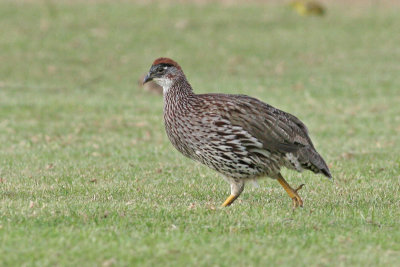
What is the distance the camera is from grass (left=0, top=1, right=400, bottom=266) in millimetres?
7109

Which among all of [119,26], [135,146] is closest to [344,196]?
[135,146]

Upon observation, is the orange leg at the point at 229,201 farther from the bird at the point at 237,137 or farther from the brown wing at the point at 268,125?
the brown wing at the point at 268,125

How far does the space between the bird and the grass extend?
0.53m

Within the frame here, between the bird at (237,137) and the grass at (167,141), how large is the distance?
0.53m

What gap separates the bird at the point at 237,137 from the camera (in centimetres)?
880

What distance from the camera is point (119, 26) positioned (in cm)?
3162

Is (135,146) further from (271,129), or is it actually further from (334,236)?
(334,236)

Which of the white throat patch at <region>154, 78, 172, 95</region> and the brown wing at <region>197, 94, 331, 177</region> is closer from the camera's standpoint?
the brown wing at <region>197, 94, 331, 177</region>

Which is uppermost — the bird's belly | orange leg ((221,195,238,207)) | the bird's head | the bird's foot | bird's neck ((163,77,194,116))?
the bird's head

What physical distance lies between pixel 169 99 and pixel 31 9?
25.1 m

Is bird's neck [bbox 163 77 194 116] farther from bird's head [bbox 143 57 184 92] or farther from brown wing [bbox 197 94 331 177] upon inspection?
brown wing [bbox 197 94 331 177]

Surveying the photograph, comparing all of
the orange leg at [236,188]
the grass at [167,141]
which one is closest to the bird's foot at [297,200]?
the grass at [167,141]

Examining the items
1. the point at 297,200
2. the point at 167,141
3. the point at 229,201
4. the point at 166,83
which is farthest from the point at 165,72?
the point at 167,141

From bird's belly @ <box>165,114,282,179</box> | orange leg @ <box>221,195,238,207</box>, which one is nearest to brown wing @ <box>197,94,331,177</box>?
bird's belly @ <box>165,114,282,179</box>
